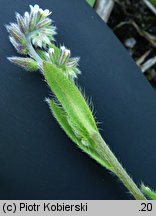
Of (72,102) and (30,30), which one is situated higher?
(30,30)

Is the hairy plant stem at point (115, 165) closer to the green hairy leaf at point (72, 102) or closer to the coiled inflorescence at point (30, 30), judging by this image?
the green hairy leaf at point (72, 102)

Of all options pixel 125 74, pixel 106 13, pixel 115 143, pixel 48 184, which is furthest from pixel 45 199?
pixel 106 13

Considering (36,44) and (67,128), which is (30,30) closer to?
(36,44)

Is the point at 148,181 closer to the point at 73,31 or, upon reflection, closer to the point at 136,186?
the point at 136,186

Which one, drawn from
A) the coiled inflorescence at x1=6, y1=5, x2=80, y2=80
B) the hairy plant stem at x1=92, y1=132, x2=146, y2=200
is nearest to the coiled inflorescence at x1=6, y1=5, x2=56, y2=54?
the coiled inflorescence at x1=6, y1=5, x2=80, y2=80

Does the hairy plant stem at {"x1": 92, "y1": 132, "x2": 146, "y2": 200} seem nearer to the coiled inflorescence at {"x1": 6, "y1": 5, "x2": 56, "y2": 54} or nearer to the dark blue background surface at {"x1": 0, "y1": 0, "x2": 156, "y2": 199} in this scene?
the dark blue background surface at {"x1": 0, "y1": 0, "x2": 156, "y2": 199}

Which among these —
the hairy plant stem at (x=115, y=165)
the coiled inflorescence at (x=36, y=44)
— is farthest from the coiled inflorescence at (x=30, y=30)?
the hairy plant stem at (x=115, y=165)

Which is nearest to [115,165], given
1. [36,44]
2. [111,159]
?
[111,159]
